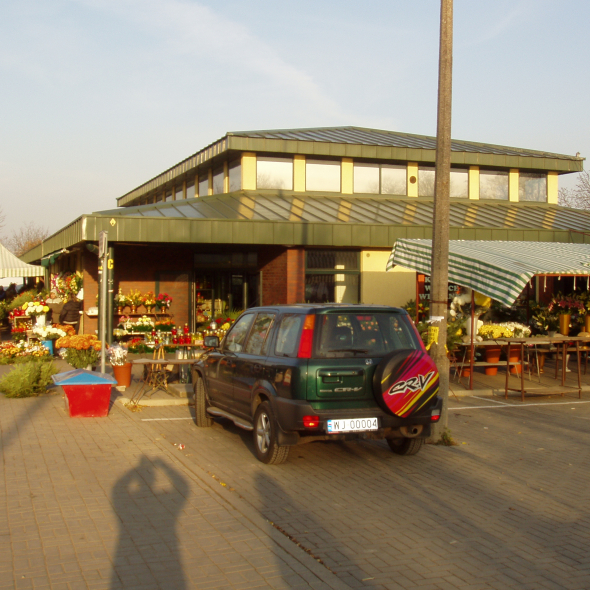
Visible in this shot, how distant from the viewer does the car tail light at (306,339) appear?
7367 millimetres

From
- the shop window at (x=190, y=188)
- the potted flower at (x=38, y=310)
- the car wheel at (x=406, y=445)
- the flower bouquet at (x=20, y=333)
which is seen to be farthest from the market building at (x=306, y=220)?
the car wheel at (x=406, y=445)

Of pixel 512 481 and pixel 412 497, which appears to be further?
pixel 512 481

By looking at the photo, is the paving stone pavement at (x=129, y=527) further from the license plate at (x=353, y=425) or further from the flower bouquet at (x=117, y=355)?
the flower bouquet at (x=117, y=355)

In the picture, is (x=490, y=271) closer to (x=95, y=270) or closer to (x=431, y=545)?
(x=431, y=545)

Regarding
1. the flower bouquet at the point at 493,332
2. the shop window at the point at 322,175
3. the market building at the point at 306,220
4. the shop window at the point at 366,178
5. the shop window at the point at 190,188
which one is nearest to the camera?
the flower bouquet at the point at 493,332

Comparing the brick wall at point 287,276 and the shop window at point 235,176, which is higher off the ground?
the shop window at point 235,176

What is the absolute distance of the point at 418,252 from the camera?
1393 cm

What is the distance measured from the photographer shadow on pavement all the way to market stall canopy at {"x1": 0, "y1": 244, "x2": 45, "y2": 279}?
22313mm

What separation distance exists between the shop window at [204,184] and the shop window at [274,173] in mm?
4387

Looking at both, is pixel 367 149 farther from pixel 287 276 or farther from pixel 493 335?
pixel 493 335

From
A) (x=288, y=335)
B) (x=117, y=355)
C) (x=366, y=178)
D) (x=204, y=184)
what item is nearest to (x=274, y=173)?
(x=366, y=178)

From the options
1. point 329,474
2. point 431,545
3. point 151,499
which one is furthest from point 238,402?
point 431,545

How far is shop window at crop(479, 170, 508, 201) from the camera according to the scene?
25750 mm

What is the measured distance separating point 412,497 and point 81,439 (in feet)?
14.7
